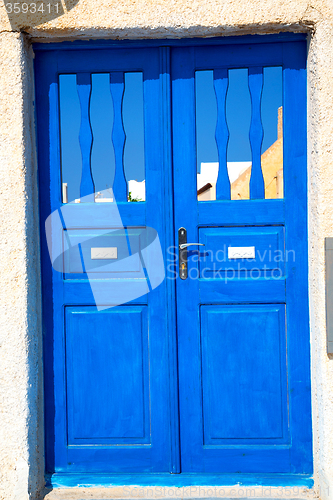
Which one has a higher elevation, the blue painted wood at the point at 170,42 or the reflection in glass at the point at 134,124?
the blue painted wood at the point at 170,42

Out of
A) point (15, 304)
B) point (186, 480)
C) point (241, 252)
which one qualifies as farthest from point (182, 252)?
point (186, 480)

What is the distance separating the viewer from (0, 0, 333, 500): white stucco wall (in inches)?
86.4

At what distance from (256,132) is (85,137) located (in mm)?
1053

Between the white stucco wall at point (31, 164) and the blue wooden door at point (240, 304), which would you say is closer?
the white stucco wall at point (31, 164)

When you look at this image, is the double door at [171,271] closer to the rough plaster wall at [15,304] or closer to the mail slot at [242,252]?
the mail slot at [242,252]

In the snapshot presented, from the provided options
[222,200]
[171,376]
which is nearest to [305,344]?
[171,376]

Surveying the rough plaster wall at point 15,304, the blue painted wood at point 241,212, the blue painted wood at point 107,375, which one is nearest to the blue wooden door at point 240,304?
the blue painted wood at point 241,212

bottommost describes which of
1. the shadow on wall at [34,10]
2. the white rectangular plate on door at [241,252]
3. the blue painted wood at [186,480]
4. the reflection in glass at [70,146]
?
the blue painted wood at [186,480]

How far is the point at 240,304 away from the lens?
2426 millimetres

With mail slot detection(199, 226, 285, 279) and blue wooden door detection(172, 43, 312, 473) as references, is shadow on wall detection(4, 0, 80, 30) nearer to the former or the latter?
blue wooden door detection(172, 43, 312, 473)

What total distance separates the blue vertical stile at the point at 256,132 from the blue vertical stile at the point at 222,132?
0.50 feet

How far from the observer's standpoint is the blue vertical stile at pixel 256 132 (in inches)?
95.0

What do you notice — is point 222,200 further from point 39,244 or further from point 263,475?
point 263,475

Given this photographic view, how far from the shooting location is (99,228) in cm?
246
